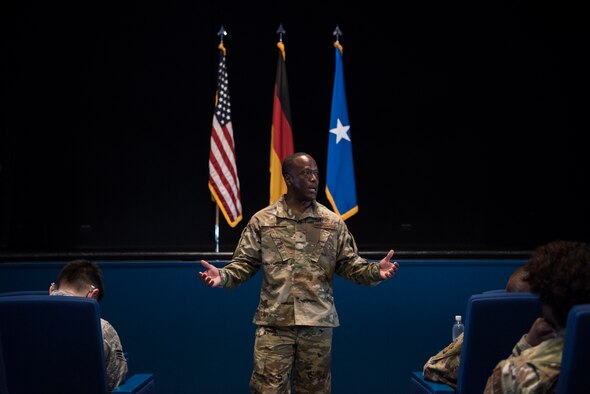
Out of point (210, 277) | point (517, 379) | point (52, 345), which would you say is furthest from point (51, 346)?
point (517, 379)

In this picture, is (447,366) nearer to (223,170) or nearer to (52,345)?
(52,345)

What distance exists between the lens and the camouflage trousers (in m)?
3.29

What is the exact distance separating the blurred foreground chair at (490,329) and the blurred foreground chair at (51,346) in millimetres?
1335

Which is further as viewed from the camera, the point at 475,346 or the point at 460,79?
the point at 460,79

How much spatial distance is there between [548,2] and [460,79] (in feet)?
3.79

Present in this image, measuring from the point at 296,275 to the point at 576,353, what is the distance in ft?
5.93

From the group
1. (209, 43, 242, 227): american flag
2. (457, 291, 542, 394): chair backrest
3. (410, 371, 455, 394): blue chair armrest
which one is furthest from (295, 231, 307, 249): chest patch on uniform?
(209, 43, 242, 227): american flag

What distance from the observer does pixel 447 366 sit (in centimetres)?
288

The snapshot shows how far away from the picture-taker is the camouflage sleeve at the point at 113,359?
2.90 metres

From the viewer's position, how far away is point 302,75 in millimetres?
6945

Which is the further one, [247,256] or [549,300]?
[247,256]

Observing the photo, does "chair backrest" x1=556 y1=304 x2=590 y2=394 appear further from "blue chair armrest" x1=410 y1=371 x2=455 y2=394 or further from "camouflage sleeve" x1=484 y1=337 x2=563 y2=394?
"blue chair armrest" x1=410 y1=371 x2=455 y2=394

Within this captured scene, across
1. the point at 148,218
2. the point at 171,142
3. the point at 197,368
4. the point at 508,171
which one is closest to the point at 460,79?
the point at 508,171

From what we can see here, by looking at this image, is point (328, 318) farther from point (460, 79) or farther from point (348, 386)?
point (460, 79)
